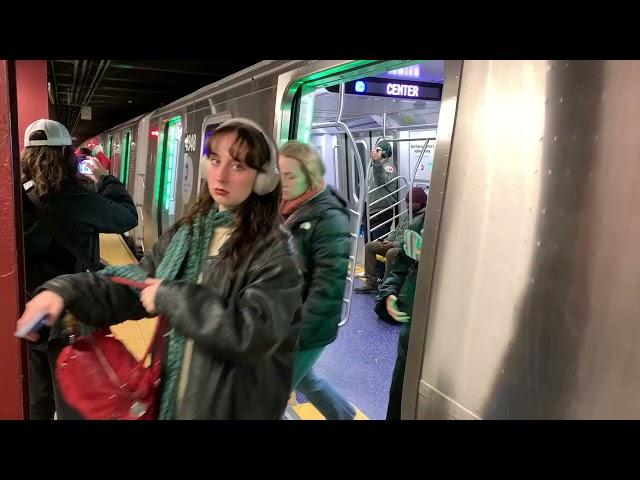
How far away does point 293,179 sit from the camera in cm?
236

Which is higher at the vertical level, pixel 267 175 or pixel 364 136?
pixel 364 136

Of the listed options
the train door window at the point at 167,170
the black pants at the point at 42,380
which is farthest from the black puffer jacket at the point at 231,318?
the train door window at the point at 167,170

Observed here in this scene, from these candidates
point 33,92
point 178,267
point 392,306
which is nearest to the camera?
point 178,267

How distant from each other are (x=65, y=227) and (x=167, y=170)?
3.62 meters

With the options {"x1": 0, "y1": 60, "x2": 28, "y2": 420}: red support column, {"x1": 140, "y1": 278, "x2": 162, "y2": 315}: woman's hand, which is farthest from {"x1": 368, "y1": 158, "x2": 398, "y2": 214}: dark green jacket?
{"x1": 140, "y1": 278, "x2": 162, "y2": 315}: woman's hand

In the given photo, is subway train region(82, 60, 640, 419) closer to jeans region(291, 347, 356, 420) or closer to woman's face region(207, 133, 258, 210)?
woman's face region(207, 133, 258, 210)

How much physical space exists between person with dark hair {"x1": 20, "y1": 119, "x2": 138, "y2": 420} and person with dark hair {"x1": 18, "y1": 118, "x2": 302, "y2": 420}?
0.40 meters

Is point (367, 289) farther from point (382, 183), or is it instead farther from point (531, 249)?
point (531, 249)

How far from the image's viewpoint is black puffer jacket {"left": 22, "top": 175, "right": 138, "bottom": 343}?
183 centimetres

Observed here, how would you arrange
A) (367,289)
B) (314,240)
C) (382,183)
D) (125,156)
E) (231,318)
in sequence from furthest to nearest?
1. (125,156)
2. (382,183)
3. (367,289)
4. (314,240)
5. (231,318)

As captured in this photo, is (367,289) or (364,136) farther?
(364,136)

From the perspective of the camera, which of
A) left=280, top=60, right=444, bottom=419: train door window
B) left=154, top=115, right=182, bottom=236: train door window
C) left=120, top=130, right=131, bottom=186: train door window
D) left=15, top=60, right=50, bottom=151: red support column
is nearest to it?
left=280, top=60, right=444, bottom=419: train door window

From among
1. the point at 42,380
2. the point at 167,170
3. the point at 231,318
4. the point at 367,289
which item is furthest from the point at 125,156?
A: the point at 231,318

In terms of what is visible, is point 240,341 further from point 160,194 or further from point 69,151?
point 160,194
